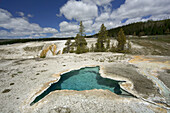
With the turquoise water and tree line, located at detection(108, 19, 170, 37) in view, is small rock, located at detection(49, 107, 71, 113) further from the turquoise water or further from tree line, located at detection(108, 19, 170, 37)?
tree line, located at detection(108, 19, 170, 37)

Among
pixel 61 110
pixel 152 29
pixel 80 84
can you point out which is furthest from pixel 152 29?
pixel 61 110

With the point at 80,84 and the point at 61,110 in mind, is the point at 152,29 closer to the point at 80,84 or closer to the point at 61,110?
the point at 80,84

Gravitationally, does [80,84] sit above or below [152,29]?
below

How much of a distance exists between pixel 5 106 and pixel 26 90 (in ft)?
7.19

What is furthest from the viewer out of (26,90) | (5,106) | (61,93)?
(26,90)

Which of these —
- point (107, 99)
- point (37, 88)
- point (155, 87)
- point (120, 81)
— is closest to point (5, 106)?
point (37, 88)

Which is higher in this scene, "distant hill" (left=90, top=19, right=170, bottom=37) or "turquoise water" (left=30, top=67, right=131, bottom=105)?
"distant hill" (left=90, top=19, right=170, bottom=37)

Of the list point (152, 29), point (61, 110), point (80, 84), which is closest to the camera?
point (61, 110)

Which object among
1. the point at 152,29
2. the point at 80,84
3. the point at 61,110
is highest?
the point at 152,29

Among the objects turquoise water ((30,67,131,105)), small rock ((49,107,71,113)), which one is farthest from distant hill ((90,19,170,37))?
small rock ((49,107,71,113))

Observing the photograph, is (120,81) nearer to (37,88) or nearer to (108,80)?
(108,80)

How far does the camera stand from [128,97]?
7.43m

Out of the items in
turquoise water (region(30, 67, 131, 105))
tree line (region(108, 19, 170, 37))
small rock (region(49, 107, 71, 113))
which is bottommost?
turquoise water (region(30, 67, 131, 105))

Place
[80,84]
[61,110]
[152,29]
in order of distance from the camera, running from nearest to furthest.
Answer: [61,110]
[80,84]
[152,29]
